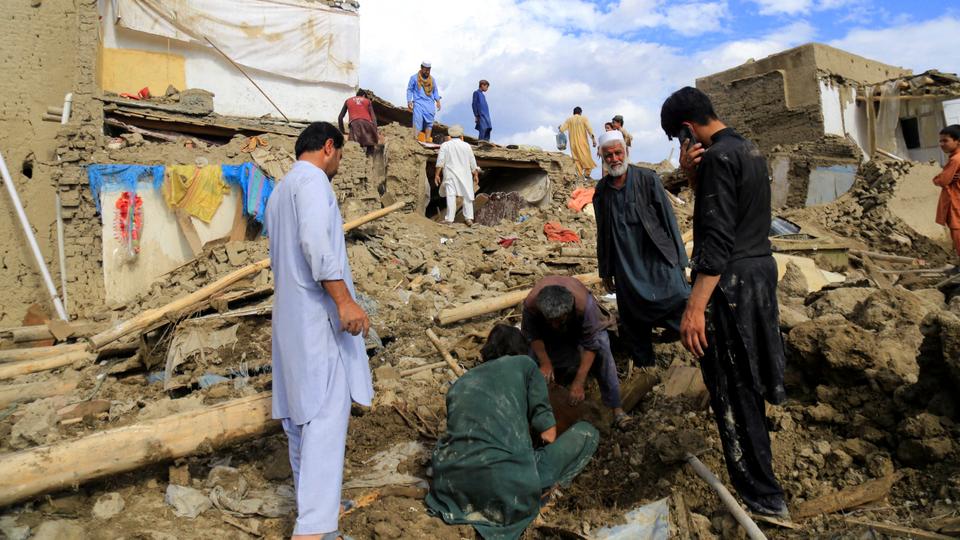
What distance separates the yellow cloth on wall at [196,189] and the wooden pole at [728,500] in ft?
25.7

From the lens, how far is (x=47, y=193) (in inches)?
344

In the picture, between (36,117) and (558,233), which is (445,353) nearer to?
(558,233)

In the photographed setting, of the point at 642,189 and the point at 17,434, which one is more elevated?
the point at 642,189

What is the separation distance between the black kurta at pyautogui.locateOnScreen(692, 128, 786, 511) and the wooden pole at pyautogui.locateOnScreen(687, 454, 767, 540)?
77mm

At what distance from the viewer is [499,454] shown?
293 centimetres

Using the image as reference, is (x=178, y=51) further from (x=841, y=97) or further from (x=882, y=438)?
(x=841, y=97)

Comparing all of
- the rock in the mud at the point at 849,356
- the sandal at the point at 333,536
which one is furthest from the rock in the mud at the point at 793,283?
the sandal at the point at 333,536

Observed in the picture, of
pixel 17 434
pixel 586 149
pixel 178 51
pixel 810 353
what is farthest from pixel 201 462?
pixel 586 149

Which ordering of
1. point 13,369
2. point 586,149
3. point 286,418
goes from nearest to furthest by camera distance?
point 286,418
point 13,369
point 586,149

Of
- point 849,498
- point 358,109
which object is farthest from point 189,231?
point 849,498

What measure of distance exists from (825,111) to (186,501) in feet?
50.0

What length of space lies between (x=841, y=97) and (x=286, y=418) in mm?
16016

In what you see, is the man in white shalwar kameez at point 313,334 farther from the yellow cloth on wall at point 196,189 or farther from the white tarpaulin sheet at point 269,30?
the white tarpaulin sheet at point 269,30

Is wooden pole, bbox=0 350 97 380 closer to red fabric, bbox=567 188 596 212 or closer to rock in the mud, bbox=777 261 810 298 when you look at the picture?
rock in the mud, bbox=777 261 810 298
